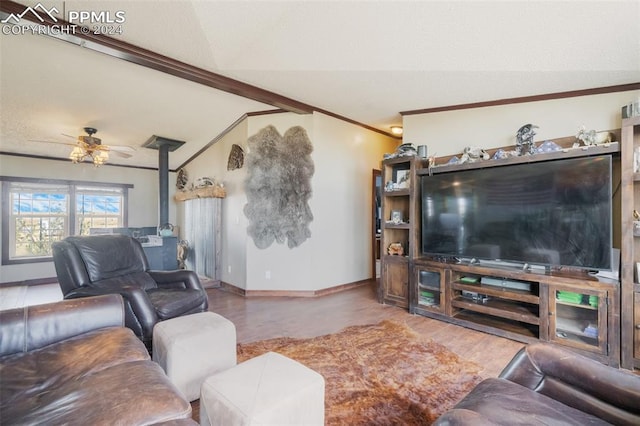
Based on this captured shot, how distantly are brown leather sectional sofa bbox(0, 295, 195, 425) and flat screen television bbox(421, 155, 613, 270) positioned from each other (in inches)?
118

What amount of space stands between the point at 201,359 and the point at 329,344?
1.18m

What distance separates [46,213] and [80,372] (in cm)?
624

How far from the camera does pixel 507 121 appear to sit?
10.8 feet

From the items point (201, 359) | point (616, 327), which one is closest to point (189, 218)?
point (201, 359)

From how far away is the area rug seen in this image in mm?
1730

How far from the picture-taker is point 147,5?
6.69 feet

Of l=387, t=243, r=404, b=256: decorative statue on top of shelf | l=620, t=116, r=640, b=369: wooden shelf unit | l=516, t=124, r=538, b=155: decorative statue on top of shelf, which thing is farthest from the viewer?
l=387, t=243, r=404, b=256: decorative statue on top of shelf

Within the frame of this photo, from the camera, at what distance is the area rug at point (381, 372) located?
1730mm

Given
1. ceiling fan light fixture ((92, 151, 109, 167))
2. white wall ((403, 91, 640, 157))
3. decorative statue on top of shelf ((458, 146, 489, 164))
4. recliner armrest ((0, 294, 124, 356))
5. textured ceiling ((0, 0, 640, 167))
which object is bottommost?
recliner armrest ((0, 294, 124, 356))

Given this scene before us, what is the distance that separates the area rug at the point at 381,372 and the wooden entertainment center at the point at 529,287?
726 millimetres

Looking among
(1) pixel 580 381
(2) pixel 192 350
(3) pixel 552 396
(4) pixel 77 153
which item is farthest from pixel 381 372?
(4) pixel 77 153

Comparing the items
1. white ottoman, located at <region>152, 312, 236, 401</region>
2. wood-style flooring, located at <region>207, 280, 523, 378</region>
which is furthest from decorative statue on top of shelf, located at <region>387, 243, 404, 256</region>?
white ottoman, located at <region>152, 312, 236, 401</region>

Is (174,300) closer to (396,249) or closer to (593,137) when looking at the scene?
(396,249)

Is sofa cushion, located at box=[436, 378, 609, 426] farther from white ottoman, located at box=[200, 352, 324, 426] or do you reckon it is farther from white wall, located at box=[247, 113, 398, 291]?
white wall, located at box=[247, 113, 398, 291]
